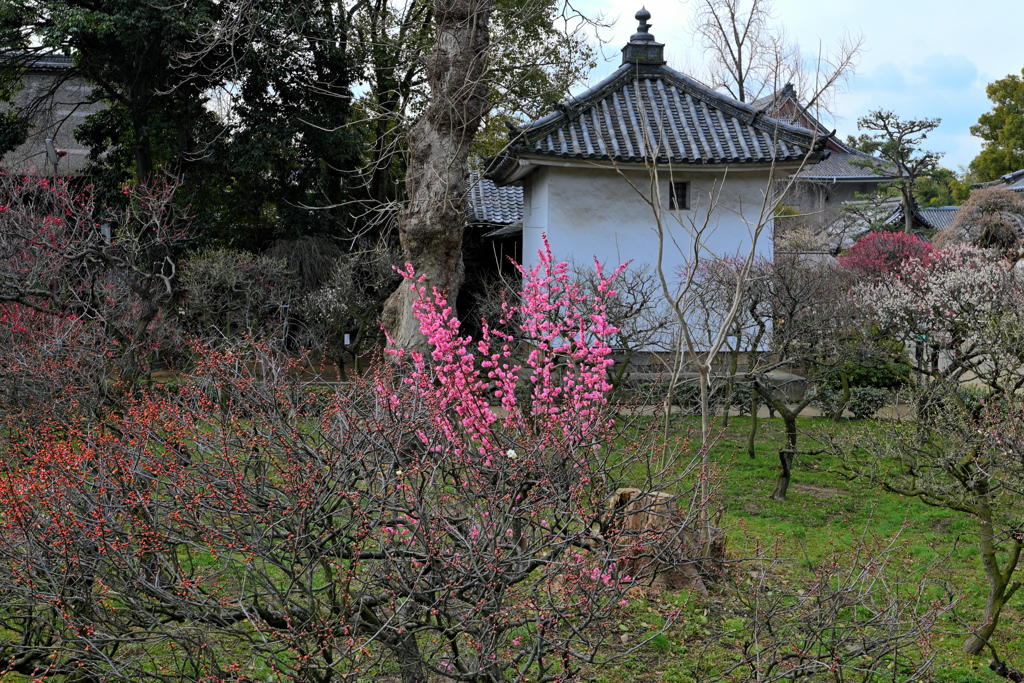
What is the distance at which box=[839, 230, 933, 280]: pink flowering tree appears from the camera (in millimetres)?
16094

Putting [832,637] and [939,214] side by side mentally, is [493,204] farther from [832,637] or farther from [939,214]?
[939,214]

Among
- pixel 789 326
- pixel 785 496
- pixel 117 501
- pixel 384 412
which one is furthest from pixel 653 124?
pixel 117 501

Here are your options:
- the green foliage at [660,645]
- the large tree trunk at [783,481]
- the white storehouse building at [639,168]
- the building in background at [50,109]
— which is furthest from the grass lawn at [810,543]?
the building in background at [50,109]

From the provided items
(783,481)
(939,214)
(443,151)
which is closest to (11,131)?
(443,151)

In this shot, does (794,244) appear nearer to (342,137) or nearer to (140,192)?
(342,137)

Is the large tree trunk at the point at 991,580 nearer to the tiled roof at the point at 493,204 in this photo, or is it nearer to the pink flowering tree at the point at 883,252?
the pink flowering tree at the point at 883,252

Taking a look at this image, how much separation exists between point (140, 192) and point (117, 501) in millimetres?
13687

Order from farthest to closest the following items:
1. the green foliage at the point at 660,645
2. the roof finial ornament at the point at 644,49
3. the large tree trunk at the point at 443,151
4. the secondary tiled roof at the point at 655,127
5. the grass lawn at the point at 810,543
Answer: the roof finial ornament at the point at 644,49 < the secondary tiled roof at the point at 655,127 < the large tree trunk at the point at 443,151 < the green foliage at the point at 660,645 < the grass lawn at the point at 810,543

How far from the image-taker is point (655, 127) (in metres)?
14.2

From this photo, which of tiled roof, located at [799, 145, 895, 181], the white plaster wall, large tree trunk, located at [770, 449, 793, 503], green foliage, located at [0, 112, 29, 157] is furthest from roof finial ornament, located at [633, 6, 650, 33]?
tiled roof, located at [799, 145, 895, 181]

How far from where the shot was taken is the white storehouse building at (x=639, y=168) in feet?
46.0

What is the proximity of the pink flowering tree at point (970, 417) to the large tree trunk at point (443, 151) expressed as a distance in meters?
4.90

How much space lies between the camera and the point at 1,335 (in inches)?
320

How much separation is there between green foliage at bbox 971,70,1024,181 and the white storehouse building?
847 inches
